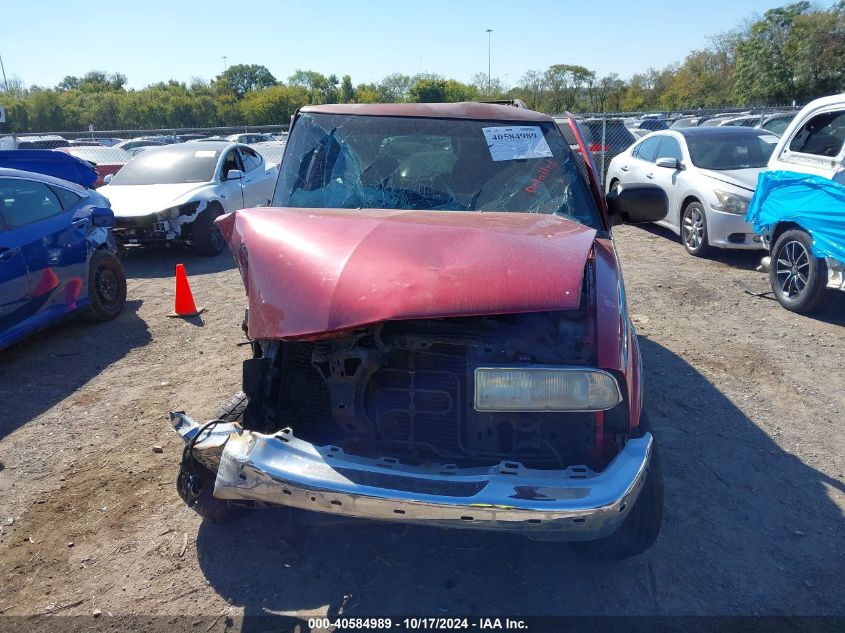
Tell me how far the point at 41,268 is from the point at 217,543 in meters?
3.70

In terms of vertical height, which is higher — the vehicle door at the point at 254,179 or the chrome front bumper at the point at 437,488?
the vehicle door at the point at 254,179

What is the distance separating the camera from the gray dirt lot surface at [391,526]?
2734 mm

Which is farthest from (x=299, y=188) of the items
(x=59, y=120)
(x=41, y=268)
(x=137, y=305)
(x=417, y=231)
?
(x=59, y=120)

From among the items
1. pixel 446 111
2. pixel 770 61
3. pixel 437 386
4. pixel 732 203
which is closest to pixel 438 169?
Answer: pixel 446 111

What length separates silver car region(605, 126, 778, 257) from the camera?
8.14 meters

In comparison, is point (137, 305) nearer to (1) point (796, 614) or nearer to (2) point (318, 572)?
(2) point (318, 572)

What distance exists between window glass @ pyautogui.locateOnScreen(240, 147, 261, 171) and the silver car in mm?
6108

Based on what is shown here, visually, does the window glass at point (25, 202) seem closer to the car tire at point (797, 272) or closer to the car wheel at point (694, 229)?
the car tire at point (797, 272)

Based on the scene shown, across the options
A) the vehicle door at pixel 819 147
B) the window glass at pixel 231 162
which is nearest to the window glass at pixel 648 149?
the vehicle door at pixel 819 147

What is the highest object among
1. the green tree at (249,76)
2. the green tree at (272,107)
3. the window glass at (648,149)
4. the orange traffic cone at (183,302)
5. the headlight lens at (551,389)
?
the green tree at (249,76)

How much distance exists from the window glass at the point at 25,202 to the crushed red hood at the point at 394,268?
3.53 meters

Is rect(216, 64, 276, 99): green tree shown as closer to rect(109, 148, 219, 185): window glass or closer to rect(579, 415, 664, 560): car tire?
rect(109, 148, 219, 185): window glass

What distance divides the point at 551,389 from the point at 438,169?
1.76 meters

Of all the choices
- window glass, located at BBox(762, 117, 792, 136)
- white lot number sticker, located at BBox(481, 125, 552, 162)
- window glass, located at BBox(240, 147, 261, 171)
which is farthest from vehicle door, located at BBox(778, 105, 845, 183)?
window glass, located at BBox(762, 117, 792, 136)
